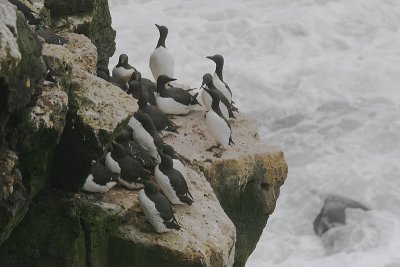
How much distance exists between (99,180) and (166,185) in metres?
0.60

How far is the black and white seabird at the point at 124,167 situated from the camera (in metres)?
7.39

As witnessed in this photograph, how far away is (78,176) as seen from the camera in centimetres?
645

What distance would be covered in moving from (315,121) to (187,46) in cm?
466

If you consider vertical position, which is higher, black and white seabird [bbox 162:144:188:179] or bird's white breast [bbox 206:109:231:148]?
black and white seabird [bbox 162:144:188:179]

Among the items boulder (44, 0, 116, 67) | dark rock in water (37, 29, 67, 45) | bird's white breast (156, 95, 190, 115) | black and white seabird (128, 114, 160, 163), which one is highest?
dark rock in water (37, 29, 67, 45)

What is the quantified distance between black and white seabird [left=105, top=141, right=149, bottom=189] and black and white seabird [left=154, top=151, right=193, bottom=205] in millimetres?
162

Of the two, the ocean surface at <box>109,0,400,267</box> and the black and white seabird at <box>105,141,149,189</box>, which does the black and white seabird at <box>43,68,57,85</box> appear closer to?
the black and white seabird at <box>105,141,149,189</box>

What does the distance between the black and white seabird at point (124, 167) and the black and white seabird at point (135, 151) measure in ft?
0.74

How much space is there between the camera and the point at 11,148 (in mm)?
5500

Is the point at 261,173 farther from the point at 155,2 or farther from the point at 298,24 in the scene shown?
the point at 155,2

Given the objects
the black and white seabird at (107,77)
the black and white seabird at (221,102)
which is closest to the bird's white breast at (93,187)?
the black and white seabird at (107,77)

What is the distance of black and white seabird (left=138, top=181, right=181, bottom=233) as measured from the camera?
6.84m

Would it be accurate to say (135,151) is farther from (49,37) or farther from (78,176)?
(78,176)

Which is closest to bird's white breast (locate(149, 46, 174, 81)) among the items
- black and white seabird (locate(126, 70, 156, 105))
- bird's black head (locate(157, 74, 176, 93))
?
black and white seabird (locate(126, 70, 156, 105))
